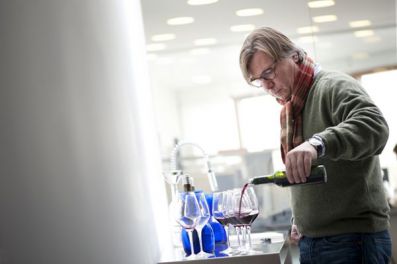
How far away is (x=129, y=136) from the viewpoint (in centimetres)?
250

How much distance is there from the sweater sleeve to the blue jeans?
282 mm

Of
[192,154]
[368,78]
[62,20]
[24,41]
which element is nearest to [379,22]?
[368,78]

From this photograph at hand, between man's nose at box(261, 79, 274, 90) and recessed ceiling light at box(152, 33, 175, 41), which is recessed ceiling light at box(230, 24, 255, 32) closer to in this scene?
recessed ceiling light at box(152, 33, 175, 41)

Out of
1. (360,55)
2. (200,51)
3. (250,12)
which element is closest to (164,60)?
(200,51)

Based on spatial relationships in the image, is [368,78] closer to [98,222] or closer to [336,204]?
[336,204]

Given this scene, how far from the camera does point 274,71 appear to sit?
2.30m

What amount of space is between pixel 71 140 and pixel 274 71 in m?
0.88

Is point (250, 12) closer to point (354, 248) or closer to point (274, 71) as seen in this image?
point (274, 71)

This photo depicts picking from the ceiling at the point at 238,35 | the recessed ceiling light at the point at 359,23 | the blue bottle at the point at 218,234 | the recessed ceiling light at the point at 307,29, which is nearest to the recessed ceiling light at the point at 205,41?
the ceiling at the point at 238,35

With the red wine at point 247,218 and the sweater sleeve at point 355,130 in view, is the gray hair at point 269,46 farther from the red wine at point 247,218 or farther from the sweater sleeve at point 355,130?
the red wine at point 247,218

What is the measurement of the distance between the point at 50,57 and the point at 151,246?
1198 mm

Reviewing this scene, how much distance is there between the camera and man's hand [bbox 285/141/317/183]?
5.93 ft

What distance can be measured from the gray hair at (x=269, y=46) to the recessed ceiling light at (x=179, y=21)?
1.50 meters

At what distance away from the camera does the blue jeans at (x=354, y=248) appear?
6.81ft
